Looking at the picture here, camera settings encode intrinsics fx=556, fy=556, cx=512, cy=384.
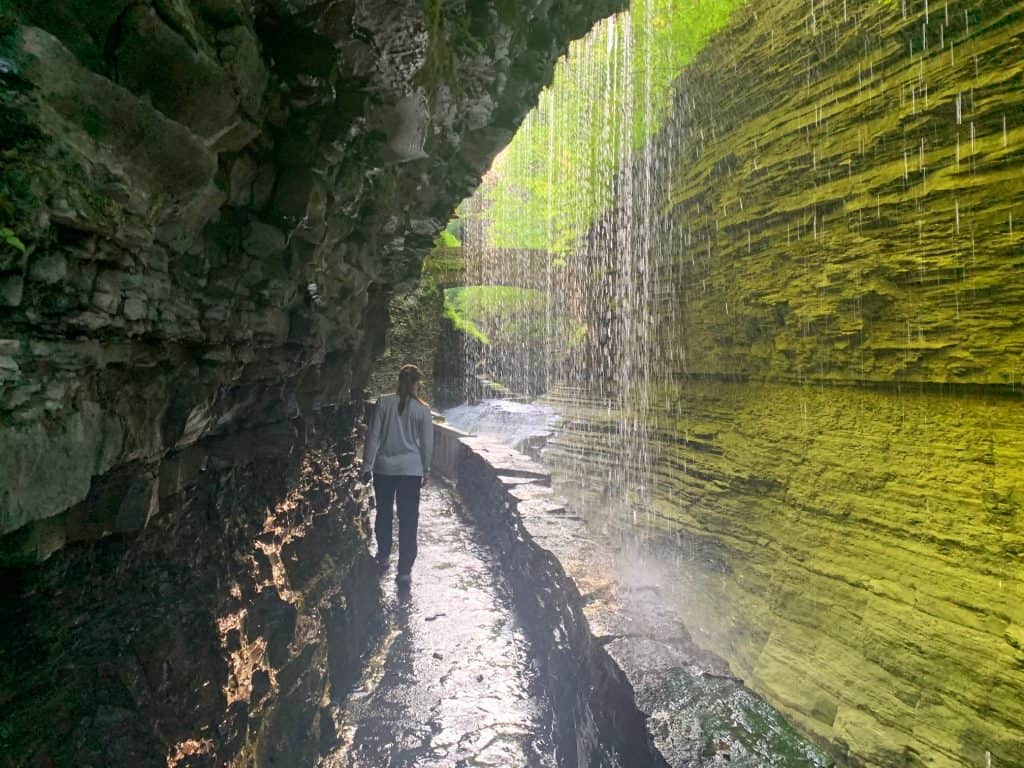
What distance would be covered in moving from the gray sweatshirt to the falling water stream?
349 cm

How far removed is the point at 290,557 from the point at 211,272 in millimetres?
2223

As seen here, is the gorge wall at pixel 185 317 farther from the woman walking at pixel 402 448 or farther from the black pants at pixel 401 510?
the black pants at pixel 401 510

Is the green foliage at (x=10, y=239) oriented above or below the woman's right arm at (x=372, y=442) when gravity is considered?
above

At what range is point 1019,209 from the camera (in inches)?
154

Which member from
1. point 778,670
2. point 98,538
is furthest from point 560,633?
point 98,538

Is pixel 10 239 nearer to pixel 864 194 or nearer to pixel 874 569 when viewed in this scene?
pixel 874 569

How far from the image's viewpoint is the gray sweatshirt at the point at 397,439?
541 centimetres

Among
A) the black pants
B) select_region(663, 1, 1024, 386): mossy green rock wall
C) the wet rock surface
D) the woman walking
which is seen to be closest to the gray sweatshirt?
the woman walking

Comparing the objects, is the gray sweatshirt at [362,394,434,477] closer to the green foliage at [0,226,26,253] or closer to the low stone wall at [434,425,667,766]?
the low stone wall at [434,425,667,766]

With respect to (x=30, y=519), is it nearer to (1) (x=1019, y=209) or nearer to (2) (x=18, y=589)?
(2) (x=18, y=589)

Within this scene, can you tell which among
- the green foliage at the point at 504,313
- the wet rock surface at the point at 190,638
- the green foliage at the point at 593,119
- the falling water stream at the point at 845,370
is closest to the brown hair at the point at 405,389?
the wet rock surface at the point at 190,638

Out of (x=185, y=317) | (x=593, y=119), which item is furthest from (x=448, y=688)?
(x=593, y=119)

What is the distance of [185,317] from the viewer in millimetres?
1876

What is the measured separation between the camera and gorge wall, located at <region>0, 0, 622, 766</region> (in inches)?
48.8
